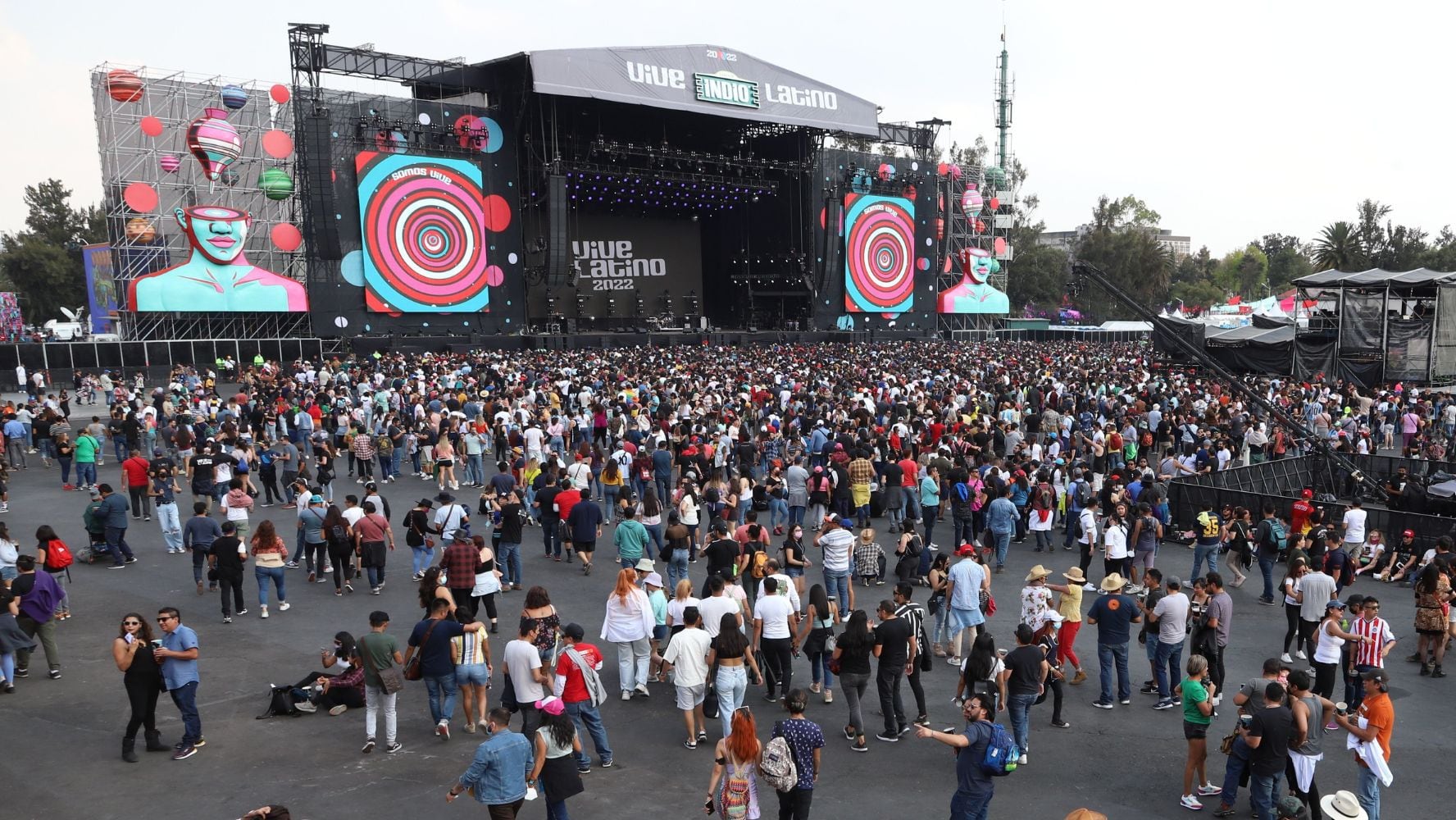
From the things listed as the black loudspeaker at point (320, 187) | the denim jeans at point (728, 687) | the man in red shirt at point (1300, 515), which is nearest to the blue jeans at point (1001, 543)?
the man in red shirt at point (1300, 515)

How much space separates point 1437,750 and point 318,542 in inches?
412

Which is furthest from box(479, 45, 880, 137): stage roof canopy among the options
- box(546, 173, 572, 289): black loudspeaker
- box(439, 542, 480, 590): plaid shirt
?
box(439, 542, 480, 590): plaid shirt

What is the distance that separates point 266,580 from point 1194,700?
8397mm

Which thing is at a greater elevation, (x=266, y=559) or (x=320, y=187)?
(x=320, y=187)

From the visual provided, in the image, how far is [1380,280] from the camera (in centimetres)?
2683

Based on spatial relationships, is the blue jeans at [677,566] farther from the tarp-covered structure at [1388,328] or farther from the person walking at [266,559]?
the tarp-covered structure at [1388,328]

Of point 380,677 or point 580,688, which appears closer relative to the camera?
point 580,688

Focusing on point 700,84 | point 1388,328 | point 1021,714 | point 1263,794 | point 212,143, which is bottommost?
point 1263,794

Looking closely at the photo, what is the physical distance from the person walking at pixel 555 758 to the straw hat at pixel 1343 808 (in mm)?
3947

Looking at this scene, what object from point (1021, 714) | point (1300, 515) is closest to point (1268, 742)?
point (1021, 714)

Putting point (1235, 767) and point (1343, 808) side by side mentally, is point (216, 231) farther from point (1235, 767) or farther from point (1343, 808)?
point (1343, 808)

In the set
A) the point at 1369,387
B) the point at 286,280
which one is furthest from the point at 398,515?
the point at 1369,387

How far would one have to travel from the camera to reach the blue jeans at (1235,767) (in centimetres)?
585

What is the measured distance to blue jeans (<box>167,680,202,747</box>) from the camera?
22.0 feet
